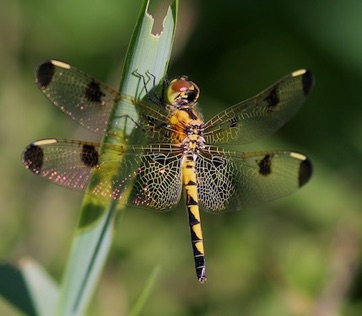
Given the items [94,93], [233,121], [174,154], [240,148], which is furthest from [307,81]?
[240,148]

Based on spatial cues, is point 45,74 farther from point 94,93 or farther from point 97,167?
point 97,167

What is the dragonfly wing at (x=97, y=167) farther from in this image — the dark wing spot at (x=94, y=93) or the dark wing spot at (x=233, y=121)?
the dark wing spot at (x=233, y=121)

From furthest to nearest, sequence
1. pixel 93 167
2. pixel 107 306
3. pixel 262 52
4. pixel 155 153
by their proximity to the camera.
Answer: pixel 262 52 < pixel 107 306 < pixel 155 153 < pixel 93 167

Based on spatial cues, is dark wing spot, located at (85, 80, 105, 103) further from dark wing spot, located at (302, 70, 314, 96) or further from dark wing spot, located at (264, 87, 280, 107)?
dark wing spot, located at (302, 70, 314, 96)

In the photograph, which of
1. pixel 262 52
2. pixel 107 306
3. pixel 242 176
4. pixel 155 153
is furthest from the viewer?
pixel 262 52

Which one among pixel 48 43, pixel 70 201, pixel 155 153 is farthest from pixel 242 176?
pixel 48 43

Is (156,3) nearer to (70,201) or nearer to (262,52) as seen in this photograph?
(262,52)
